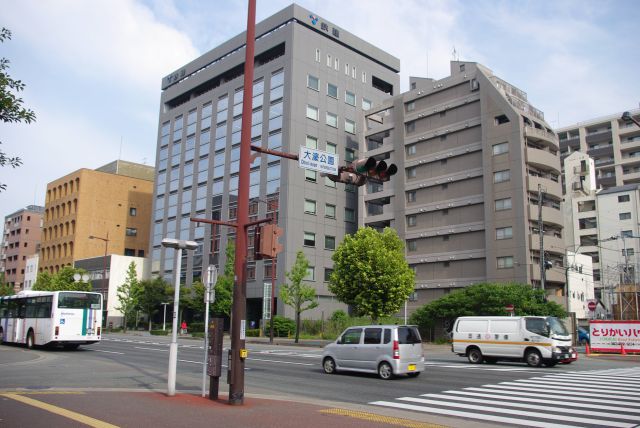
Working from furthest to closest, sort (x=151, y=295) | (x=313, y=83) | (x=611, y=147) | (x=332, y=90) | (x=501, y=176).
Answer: (x=611, y=147) → (x=151, y=295) → (x=332, y=90) → (x=313, y=83) → (x=501, y=176)

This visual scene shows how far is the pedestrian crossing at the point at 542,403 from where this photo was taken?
34.0ft

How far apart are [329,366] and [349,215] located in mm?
47722

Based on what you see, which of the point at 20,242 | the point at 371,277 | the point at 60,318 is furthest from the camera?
the point at 20,242

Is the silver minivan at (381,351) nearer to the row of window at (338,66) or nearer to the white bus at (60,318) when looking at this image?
the white bus at (60,318)

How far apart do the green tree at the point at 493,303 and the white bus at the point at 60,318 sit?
82.7 ft

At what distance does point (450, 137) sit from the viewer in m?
56.0

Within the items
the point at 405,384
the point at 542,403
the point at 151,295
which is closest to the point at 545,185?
the point at 405,384

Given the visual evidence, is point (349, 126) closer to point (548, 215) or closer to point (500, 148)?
point (500, 148)

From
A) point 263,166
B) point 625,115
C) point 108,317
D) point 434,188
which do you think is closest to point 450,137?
point 434,188

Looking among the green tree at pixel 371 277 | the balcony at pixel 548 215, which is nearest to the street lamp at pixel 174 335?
the green tree at pixel 371 277

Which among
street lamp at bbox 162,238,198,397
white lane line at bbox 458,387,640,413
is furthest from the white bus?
white lane line at bbox 458,387,640,413

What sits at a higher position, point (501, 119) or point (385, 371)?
point (501, 119)

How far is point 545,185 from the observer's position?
51.1 meters

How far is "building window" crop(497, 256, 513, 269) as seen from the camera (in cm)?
4891
